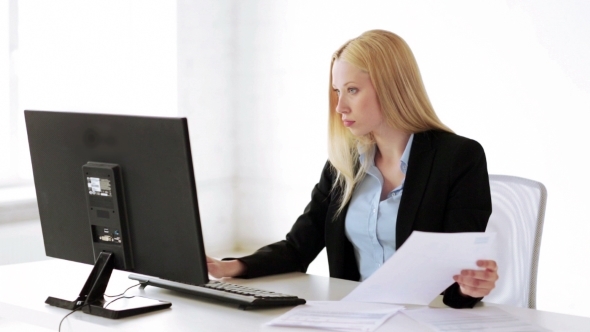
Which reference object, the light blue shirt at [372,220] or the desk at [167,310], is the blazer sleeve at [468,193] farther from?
the desk at [167,310]

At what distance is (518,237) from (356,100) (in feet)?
1.91

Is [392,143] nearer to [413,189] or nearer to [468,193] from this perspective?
[413,189]

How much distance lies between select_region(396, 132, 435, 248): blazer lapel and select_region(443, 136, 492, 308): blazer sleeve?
74mm

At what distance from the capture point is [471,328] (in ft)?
4.99

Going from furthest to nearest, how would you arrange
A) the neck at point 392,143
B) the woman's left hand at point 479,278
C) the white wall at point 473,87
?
the white wall at point 473,87, the neck at point 392,143, the woman's left hand at point 479,278

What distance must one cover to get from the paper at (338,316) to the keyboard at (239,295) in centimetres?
4

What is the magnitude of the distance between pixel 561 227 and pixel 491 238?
231cm

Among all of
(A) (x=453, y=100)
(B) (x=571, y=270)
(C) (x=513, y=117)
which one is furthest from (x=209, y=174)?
(B) (x=571, y=270)

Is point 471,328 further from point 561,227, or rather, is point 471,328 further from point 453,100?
point 453,100

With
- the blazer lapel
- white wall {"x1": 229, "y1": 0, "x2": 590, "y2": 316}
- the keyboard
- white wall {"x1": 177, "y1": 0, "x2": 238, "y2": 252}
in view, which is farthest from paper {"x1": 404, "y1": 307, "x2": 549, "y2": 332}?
white wall {"x1": 177, "y1": 0, "x2": 238, "y2": 252}

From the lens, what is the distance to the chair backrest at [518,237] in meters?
2.09

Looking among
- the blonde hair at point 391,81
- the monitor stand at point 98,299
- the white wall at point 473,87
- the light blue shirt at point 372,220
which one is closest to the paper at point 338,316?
the monitor stand at point 98,299

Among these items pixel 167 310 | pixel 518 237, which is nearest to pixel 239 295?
pixel 167 310

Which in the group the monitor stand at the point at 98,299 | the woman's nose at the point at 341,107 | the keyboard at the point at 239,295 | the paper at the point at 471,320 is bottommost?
the paper at the point at 471,320
